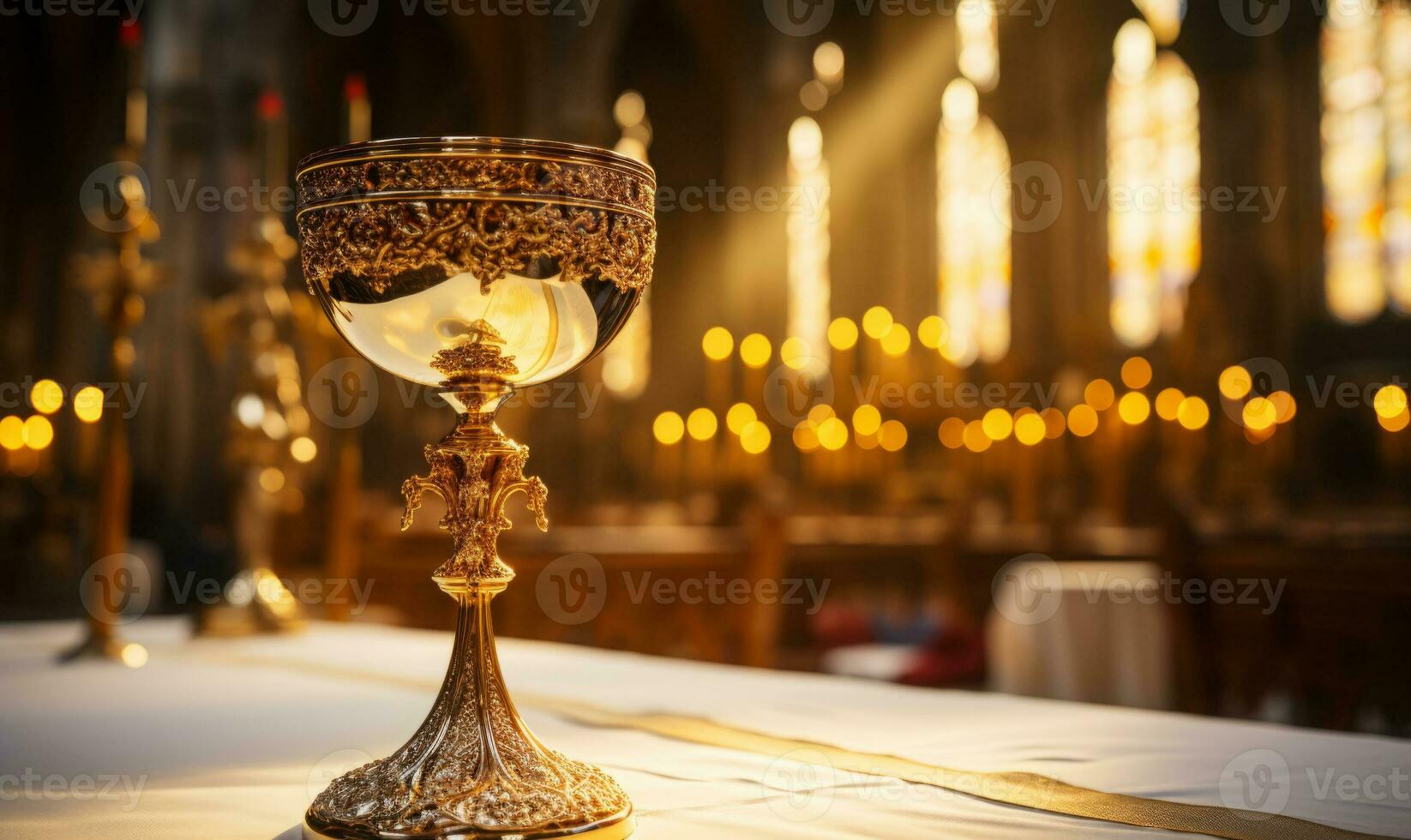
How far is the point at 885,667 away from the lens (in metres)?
4.03

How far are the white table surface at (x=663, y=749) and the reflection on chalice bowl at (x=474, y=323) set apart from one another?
89mm

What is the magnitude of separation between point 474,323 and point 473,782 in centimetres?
30

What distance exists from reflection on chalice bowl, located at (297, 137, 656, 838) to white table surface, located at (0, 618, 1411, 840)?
0.29 ft

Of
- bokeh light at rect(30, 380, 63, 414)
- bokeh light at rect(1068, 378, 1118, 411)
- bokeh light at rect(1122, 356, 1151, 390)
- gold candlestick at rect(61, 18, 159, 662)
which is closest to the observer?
gold candlestick at rect(61, 18, 159, 662)

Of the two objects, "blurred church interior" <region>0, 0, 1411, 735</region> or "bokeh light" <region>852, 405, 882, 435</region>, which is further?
"bokeh light" <region>852, 405, 882, 435</region>

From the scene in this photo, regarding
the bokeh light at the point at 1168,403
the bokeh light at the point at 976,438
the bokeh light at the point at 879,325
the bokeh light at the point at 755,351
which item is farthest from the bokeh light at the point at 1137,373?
the bokeh light at the point at 755,351

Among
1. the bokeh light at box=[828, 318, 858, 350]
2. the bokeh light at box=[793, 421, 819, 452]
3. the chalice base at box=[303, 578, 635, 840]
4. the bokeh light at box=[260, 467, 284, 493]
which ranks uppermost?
the bokeh light at box=[828, 318, 858, 350]

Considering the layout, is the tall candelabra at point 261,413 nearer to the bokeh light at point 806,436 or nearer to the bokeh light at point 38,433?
the bokeh light at point 806,436

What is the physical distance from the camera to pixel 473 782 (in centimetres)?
77

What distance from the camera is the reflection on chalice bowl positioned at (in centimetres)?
75

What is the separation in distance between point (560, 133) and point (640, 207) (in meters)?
12.1


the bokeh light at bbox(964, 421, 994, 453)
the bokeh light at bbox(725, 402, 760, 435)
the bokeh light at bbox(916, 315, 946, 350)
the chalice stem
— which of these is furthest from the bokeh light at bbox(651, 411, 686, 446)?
the chalice stem

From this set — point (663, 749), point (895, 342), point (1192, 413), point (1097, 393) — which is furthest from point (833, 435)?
point (663, 749)

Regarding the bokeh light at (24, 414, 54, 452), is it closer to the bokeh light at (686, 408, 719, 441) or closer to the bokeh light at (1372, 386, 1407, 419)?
the bokeh light at (686, 408, 719, 441)
